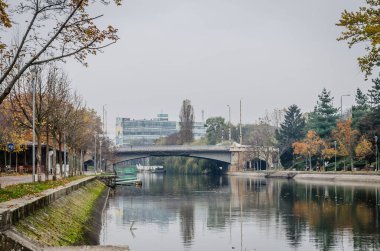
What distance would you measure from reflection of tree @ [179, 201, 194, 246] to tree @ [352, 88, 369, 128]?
223 feet

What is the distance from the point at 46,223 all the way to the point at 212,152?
132835 mm

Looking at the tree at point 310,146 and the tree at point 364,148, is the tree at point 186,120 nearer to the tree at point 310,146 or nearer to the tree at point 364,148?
the tree at point 310,146

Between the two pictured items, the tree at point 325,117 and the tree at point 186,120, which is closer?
the tree at point 325,117

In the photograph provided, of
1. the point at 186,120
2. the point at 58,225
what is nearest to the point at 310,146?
the point at 186,120

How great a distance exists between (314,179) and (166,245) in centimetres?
8514

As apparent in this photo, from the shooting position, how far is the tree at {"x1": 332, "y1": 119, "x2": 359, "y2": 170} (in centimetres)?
10975

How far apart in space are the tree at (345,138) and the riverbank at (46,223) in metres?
79.0

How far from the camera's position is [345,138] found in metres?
113

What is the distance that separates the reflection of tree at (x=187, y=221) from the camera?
35.3 meters

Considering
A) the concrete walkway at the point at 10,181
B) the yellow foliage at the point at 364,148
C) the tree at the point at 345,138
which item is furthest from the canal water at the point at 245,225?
the tree at the point at 345,138

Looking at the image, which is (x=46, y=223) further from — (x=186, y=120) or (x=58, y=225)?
(x=186, y=120)

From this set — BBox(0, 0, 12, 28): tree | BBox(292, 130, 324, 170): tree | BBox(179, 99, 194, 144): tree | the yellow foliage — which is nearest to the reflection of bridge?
BBox(292, 130, 324, 170): tree

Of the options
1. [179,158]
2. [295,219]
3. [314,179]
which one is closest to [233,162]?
[179,158]

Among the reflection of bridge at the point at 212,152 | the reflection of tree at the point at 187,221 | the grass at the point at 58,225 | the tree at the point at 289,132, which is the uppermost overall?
the tree at the point at 289,132
